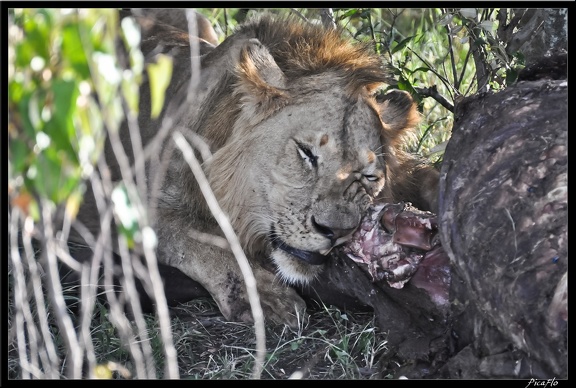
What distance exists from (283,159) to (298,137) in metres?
0.11

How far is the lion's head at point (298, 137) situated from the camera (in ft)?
13.2

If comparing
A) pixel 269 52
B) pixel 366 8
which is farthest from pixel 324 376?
pixel 366 8

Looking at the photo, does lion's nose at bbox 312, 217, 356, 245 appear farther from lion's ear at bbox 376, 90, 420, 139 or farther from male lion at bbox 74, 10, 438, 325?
lion's ear at bbox 376, 90, 420, 139

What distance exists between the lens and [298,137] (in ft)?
13.5

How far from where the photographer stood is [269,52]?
4.45 m

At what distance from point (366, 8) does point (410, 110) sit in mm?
871

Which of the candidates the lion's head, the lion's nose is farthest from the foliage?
the lion's head

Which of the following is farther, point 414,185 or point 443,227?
point 414,185

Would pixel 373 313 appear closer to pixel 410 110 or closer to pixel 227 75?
pixel 410 110

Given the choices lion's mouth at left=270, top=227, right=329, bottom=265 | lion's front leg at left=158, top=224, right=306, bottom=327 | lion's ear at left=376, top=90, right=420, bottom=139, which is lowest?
lion's front leg at left=158, top=224, right=306, bottom=327

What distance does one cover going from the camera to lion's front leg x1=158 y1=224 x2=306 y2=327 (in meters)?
4.21
